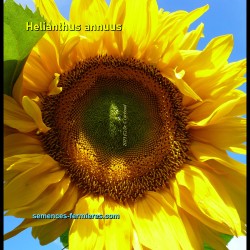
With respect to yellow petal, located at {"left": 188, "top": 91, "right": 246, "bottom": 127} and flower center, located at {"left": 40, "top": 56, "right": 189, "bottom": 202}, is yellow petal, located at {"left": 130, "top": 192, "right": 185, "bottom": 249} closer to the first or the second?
flower center, located at {"left": 40, "top": 56, "right": 189, "bottom": 202}

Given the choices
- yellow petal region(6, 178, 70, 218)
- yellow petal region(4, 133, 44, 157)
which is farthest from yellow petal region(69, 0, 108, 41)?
yellow petal region(6, 178, 70, 218)

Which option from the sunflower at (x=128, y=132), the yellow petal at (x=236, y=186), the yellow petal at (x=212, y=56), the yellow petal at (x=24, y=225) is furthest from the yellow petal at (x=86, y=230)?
the yellow petal at (x=212, y=56)

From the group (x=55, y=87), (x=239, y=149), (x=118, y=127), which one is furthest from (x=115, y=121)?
(x=239, y=149)

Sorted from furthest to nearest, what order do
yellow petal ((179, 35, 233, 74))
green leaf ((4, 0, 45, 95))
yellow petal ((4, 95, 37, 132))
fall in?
yellow petal ((179, 35, 233, 74)), yellow petal ((4, 95, 37, 132)), green leaf ((4, 0, 45, 95))

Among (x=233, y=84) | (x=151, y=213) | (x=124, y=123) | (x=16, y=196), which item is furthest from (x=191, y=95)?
(x=16, y=196)

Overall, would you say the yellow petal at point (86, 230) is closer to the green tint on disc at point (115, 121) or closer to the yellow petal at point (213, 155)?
the green tint on disc at point (115, 121)
